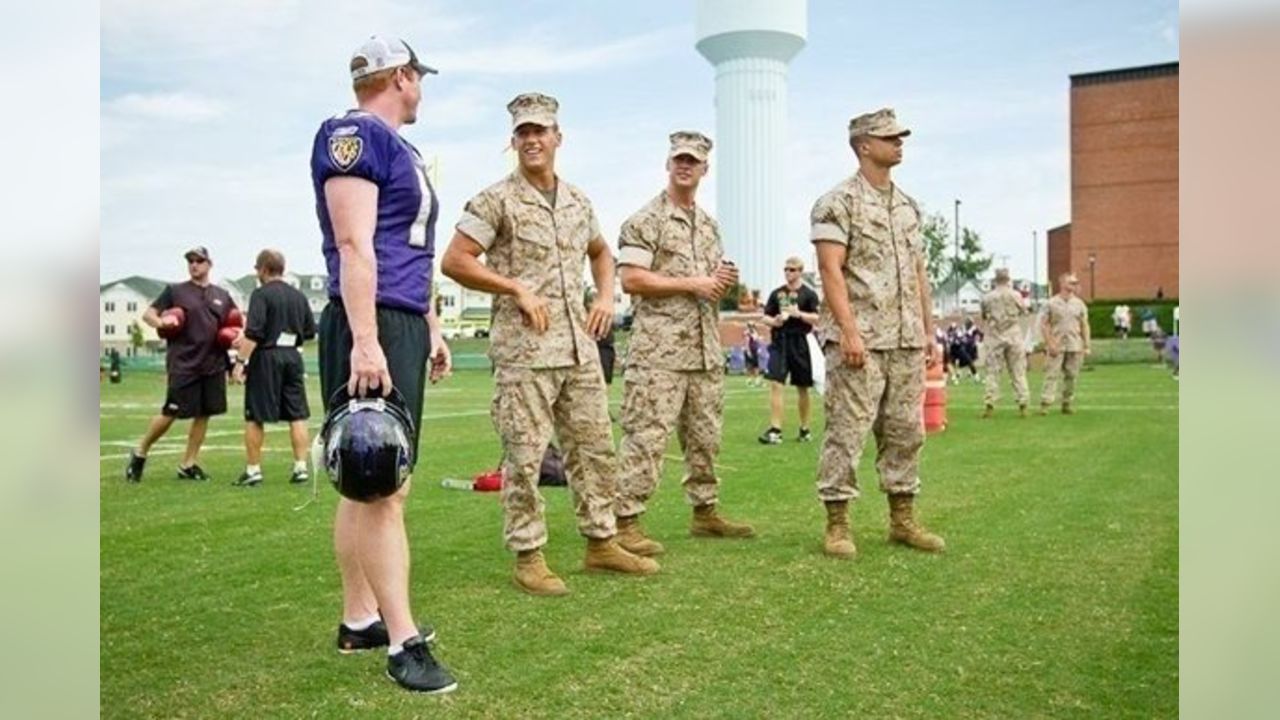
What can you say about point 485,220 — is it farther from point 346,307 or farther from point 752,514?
point 752,514

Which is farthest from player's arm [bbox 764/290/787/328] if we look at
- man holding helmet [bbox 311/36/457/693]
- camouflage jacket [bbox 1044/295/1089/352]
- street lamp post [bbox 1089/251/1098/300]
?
street lamp post [bbox 1089/251/1098/300]

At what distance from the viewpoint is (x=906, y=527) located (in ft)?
19.1

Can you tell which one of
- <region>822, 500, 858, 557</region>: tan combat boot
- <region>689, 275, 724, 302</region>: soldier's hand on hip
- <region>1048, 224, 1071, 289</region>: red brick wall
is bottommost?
<region>822, 500, 858, 557</region>: tan combat boot

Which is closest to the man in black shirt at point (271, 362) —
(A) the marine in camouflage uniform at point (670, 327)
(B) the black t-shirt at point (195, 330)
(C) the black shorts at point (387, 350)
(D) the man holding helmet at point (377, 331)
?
(B) the black t-shirt at point (195, 330)

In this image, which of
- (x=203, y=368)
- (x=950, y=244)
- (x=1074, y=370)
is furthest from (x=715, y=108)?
(x=203, y=368)

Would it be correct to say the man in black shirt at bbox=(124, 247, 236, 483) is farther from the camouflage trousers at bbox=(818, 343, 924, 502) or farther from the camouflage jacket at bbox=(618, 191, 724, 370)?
the camouflage trousers at bbox=(818, 343, 924, 502)

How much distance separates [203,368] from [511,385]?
559cm

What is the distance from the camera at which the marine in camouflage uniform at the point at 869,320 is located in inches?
222

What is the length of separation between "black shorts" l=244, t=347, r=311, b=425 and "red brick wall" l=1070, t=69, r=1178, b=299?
52.4 m

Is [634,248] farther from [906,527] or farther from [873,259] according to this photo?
[906,527]

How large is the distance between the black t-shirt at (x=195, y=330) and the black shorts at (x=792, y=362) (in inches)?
215

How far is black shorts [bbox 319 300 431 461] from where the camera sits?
3.75 meters
